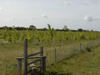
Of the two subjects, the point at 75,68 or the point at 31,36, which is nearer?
the point at 75,68

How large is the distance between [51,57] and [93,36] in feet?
85.8

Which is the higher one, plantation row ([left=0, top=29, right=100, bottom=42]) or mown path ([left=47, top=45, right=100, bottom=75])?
plantation row ([left=0, top=29, right=100, bottom=42])

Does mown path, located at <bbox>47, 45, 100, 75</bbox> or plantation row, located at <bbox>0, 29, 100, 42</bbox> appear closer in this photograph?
mown path, located at <bbox>47, 45, 100, 75</bbox>

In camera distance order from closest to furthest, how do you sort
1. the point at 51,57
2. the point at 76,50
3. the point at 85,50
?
the point at 51,57
the point at 76,50
the point at 85,50

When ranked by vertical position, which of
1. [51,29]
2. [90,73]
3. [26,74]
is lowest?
[90,73]

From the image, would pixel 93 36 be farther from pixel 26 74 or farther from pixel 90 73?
pixel 26 74

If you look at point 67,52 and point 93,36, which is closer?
point 67,52

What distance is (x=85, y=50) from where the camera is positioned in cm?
1476

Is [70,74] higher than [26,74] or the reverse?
the reverse

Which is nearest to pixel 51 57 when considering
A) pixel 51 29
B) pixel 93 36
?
pixel 51 29

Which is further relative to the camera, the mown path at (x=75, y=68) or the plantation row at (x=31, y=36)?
the plantation row at (x=31, y=36)

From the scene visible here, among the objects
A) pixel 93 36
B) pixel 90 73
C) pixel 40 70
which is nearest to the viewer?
pixel 40 70

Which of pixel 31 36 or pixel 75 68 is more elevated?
pixel 31 36

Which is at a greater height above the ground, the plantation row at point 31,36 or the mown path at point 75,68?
the plantation row at point 31,36
